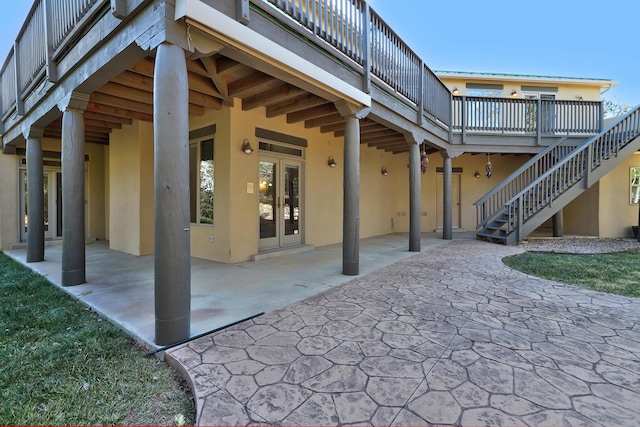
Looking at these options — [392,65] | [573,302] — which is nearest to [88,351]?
[573,302]

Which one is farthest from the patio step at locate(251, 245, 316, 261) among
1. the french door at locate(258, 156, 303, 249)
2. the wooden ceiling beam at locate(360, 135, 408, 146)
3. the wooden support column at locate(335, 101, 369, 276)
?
the wooden ceiling beam at locate(360, 135, 408, 146)

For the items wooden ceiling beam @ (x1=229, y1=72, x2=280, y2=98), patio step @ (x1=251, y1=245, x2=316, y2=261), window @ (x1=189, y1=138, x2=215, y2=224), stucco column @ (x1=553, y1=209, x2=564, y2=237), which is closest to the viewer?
wooden ceiling beam @ (x1=229, y1=72, x2=280, y2=98)

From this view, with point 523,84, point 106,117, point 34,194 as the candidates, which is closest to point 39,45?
point 106,117

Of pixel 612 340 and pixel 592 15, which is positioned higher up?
pixel 592 15

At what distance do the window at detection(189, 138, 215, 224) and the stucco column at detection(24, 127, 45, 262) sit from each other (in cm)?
268

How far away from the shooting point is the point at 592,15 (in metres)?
19.3

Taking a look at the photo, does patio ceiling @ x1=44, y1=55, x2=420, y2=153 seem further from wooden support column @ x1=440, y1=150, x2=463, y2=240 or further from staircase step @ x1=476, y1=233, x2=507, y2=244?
staircase step @ x1=476, y1=233, x2=507, y2=244

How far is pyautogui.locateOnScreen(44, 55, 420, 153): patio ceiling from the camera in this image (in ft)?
13.5

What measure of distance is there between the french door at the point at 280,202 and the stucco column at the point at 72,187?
2988mm

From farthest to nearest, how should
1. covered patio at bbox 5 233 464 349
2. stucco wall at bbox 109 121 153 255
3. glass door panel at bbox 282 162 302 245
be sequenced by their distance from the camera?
glass door panel at bbox 282 162 302 245 < stucco wall at bbox 109 121 153 255 < covered patio at bbox 5 233 464 349

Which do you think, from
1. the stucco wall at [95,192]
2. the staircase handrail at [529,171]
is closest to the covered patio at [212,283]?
the stucco wall at [95,192]

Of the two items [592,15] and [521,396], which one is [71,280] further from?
[592,15]

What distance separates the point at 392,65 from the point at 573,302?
4767 millimetres

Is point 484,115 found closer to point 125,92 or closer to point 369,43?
point 369,43
